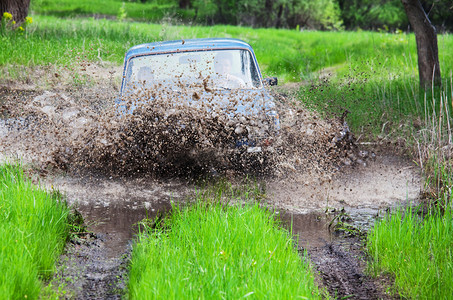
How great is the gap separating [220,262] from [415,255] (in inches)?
60.0

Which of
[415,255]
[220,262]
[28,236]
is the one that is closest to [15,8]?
[28,236]

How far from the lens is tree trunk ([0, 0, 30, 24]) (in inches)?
494

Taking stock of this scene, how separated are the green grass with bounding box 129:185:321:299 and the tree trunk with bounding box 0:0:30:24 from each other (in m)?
10.8

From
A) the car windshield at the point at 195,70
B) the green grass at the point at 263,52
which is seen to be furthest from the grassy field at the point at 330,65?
the car windshield at the point at 195,70

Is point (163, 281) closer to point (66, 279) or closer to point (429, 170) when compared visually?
point (66, 279)

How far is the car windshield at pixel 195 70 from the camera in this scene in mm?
5848

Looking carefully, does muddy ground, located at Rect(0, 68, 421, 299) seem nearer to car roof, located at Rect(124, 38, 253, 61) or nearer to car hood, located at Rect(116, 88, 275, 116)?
car hood, located at Rect(116, 88, 275, 116)

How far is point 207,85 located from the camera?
5.68m

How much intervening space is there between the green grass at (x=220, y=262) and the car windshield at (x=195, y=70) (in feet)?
7.26

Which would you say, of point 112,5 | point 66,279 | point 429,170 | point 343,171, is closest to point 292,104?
point 343,171

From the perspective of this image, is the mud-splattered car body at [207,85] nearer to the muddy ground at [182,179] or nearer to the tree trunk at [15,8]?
the muddy ground at [182,179]

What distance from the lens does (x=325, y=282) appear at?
3490mm

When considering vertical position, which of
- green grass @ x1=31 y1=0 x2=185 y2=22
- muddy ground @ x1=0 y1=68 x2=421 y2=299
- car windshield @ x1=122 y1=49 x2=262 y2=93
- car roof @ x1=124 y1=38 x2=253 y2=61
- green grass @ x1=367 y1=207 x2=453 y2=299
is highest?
car roof @ x1=124 y1=38 x2=253 y2=61

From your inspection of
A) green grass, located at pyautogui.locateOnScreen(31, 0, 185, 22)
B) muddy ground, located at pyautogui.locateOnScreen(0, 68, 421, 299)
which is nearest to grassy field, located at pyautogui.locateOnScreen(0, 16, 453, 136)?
muddy ground, located at pyautogui.locateOnScreen(0, 68, 421, 299)
